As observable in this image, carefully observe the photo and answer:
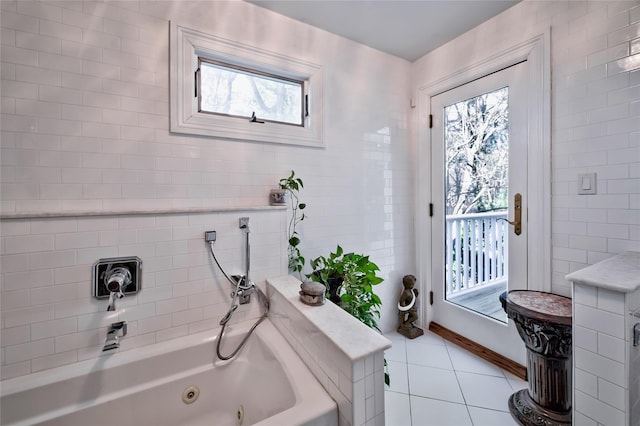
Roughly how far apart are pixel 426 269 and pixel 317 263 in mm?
1197

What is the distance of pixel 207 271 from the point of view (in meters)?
1.59

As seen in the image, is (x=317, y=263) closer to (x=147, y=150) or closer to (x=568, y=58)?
(x=147, y=150)

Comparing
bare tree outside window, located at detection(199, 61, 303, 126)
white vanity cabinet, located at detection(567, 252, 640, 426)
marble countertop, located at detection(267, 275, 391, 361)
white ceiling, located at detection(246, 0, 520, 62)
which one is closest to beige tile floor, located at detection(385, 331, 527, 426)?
white vanity cabinet, located at detection(567, 252, 640, 426)

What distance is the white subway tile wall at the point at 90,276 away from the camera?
122 cm

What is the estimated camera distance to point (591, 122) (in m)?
1.56

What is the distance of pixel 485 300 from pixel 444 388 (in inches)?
31.7

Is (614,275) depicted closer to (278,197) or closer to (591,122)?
(591,122)

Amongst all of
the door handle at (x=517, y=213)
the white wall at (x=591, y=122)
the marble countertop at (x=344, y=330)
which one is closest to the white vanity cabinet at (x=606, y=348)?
the white wall at (x=591, y=122)

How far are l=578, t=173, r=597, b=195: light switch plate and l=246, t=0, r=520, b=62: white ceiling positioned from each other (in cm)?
129

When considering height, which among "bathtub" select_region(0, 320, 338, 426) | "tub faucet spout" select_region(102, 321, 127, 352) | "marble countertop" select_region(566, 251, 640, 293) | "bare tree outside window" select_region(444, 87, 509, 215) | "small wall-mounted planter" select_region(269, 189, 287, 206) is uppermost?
"bare tree outside window" select_region(444, 87, 509, 215)

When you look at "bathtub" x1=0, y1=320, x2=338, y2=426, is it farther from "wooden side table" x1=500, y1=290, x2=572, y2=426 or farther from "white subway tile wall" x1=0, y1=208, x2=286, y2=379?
"wooden side table" x1=500, y1=290, x2=572, y2=426

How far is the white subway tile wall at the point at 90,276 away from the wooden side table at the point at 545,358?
5.11 feet

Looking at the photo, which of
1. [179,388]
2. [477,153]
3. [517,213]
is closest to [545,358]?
[517,213]

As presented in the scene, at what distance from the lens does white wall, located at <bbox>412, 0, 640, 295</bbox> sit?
1432 millimetres
